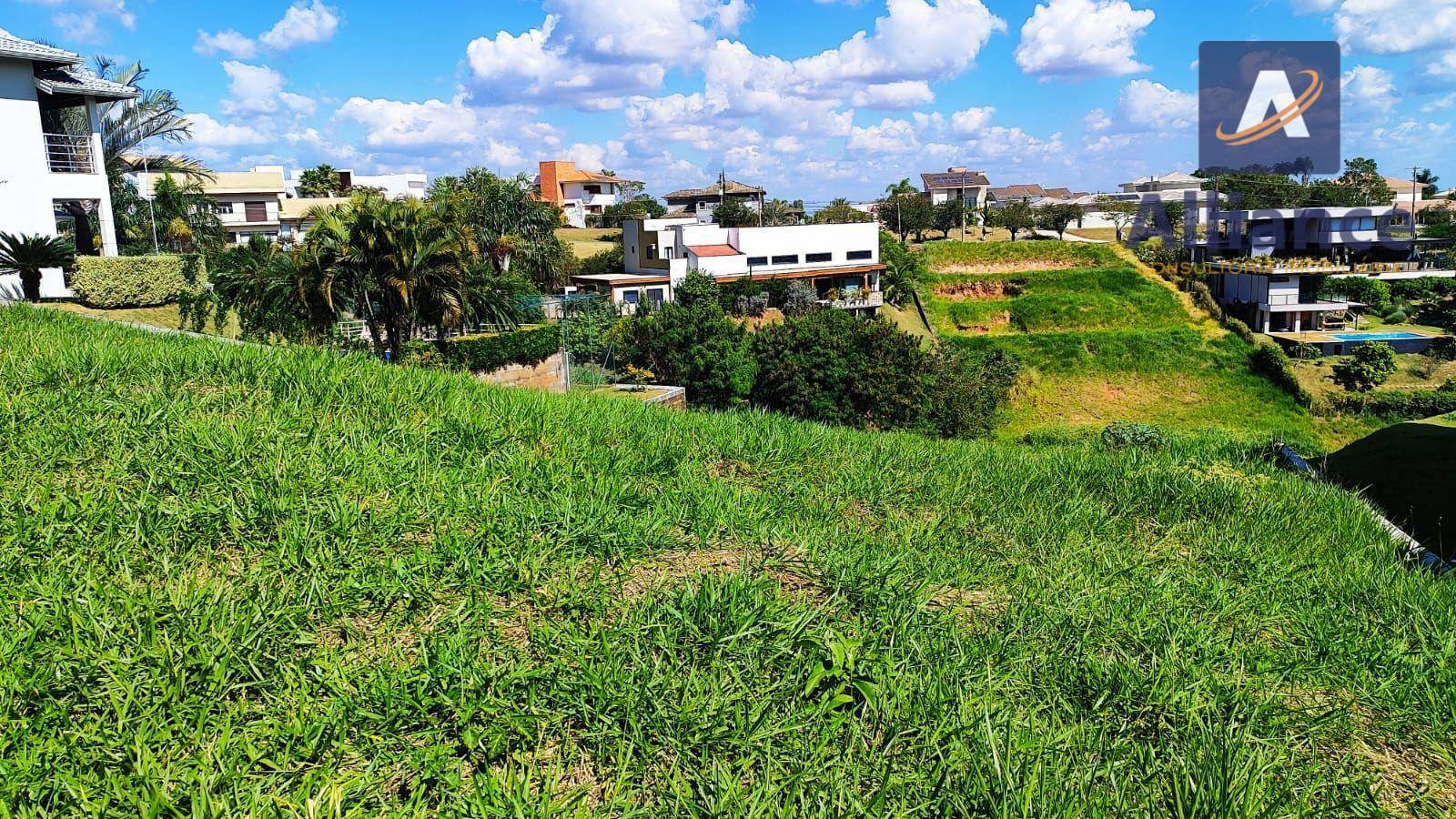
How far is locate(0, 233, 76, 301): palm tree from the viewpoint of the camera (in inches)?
670

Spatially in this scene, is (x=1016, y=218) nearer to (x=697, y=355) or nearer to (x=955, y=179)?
(x=955, y=179)

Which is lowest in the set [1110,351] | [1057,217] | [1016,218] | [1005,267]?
[1110,351]

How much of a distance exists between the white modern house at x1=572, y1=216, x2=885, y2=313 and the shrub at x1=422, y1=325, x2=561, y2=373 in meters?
16.1

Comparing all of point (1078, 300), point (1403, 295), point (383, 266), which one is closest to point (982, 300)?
point (1078, 300)

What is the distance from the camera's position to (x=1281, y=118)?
41750mm

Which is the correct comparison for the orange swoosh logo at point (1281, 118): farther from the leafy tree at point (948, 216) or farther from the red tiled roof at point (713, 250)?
the red tiled roof at point (713, 250)

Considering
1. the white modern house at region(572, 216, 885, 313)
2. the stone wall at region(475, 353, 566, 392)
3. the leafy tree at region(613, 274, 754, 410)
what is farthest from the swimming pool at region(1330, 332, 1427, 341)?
the stone wall at region(475, 353, 566, 392)

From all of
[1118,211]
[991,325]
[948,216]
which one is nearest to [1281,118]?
[991,325]

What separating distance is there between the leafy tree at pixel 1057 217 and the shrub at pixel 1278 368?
93.4 feet

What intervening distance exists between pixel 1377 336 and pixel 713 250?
96.5 feet

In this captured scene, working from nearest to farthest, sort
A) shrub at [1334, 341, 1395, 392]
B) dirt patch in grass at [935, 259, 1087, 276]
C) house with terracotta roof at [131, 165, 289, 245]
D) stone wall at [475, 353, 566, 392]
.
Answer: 1. stone wall at [475, 353, 566, 392]
2. shrub at [1334, 341, 1395, 392]
3. dirt patch in grass at [935, 259, 1087, 276]
4. house with terracotta roof at [131, 165, 289, 245]

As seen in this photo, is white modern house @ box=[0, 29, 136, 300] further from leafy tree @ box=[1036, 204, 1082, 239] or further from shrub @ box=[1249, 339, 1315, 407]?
leafy tree @ box=[1036, 204, 1082, 239]

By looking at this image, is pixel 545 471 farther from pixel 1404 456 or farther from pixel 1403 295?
pixel 1403 295

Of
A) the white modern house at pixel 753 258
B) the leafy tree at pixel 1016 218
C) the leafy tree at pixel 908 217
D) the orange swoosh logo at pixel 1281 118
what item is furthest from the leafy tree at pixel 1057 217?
the white modern house at pixel 753 258
